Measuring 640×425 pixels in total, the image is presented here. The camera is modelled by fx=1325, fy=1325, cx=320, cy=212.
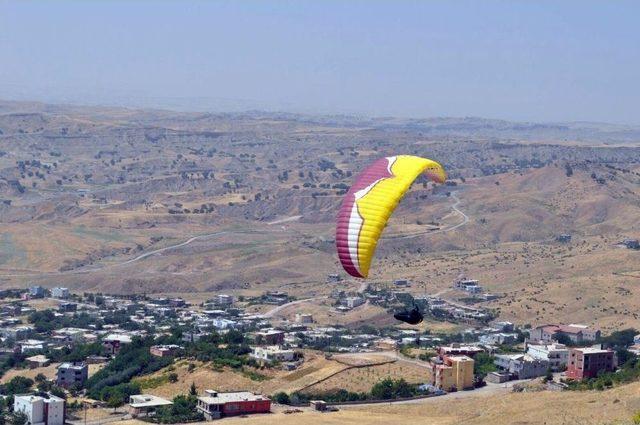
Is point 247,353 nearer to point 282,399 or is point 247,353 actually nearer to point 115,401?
point 282,399

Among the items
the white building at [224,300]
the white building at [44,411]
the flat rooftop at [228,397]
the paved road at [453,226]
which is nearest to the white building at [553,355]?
the flat rooftop at [228,397]

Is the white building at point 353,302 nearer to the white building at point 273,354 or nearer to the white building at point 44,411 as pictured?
the white building at point 273,354

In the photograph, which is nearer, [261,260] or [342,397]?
[342,397]

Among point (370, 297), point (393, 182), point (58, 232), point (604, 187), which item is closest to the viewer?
point (393, 182)

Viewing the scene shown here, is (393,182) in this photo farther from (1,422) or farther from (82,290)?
(82,290)

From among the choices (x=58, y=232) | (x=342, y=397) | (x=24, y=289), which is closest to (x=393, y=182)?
(x=342, y=397)
